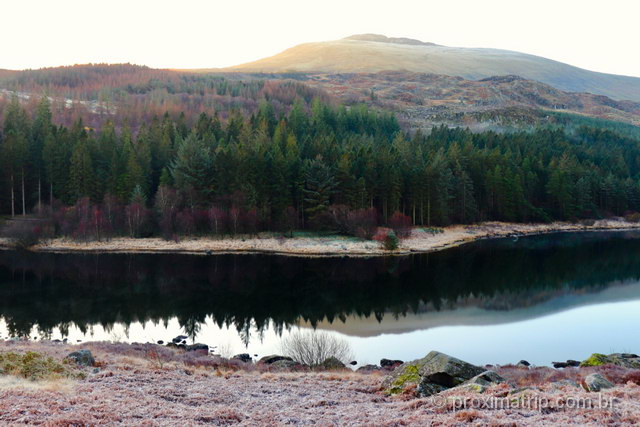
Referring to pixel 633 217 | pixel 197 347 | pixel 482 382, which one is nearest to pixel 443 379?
pixel 482 382

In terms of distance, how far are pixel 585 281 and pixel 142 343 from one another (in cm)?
3932

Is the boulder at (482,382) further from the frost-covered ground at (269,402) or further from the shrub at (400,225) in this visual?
the shrub at (400,225)

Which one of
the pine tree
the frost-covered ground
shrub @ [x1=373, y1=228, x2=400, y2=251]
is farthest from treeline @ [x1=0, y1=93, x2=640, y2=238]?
the frost-covered ground

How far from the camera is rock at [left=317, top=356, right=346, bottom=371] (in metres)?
21.3

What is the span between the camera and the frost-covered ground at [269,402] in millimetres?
10977

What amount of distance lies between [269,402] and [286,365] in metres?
7.59

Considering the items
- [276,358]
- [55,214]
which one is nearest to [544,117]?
[55,214]

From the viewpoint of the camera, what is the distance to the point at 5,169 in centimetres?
6588

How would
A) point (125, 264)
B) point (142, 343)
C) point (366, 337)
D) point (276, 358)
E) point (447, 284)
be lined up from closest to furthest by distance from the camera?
1. point (276, 358)
2. point (142, 343)
3. point (366, 337)
4. point (447, 284)
5. point (125, 264)

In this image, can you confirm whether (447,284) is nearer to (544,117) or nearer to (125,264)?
(125,264)

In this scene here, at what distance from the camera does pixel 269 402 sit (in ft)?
45.0

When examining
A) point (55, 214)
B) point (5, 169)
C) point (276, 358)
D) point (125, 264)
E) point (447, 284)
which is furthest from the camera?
point (5, 169)

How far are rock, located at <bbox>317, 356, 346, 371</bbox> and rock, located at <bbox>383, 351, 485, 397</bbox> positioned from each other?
237 inches

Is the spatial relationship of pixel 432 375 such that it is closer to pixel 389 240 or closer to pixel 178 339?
pixel 178 339
